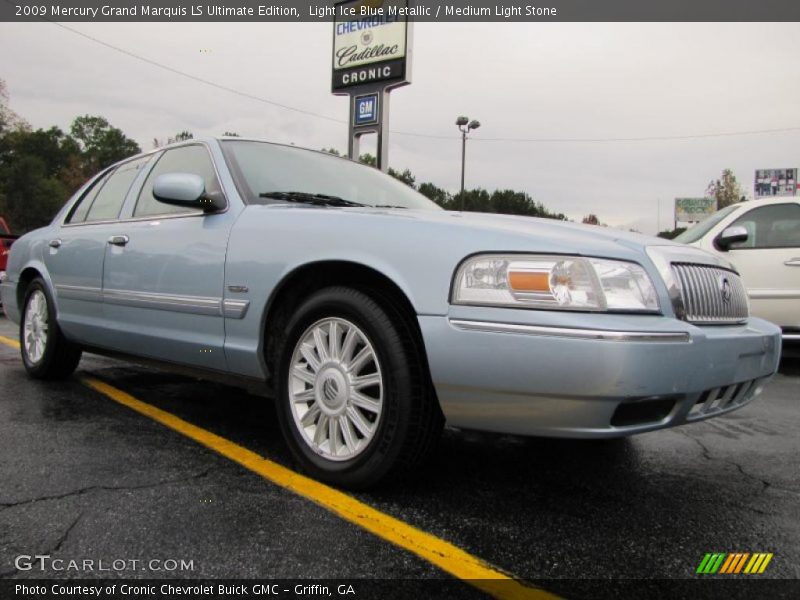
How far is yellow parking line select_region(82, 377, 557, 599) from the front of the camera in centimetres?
172

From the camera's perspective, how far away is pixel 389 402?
88.0 inches

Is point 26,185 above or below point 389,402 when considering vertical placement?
above

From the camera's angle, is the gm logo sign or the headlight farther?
the gm logo sign

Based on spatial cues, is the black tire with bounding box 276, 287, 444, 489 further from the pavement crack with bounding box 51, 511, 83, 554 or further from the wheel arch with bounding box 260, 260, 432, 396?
the pavement crack with bounding box 51, 511, 83, 554

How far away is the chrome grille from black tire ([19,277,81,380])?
3790 millimetres

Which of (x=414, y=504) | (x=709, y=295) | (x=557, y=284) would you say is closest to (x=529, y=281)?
(x=557, y=284)

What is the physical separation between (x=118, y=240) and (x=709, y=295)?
3023 millimetres

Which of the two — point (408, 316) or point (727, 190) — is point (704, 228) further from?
point (727, 190)

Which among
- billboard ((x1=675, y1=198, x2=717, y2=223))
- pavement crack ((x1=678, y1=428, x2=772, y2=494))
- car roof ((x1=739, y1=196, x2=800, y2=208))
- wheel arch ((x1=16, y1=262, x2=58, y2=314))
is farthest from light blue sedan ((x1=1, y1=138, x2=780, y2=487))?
billboard ((x1=675, y1=198, x2=717, y2=223))

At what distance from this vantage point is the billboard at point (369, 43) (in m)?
13.6

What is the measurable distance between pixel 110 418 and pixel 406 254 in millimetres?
2111

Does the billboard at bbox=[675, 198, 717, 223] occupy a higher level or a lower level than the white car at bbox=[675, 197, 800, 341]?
higher

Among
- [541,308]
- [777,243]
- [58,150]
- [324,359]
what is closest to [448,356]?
[541,308]

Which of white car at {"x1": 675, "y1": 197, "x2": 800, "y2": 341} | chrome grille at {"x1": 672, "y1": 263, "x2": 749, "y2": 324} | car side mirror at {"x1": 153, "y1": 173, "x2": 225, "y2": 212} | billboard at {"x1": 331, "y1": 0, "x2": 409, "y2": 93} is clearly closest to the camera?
chrome grille at {"x1": 672, "y1": 263, "x2": 749, "y2": 324}
